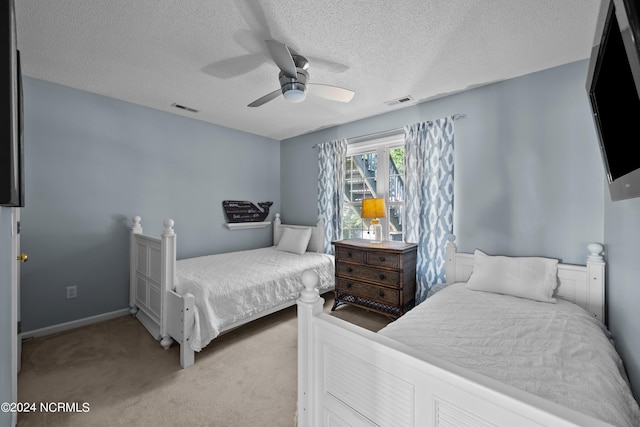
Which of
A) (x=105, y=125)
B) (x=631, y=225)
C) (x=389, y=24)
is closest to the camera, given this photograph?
(x=631, y=225)

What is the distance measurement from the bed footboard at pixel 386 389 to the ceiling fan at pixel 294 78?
138 cm

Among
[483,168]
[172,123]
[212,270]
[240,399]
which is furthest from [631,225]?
[172,123]

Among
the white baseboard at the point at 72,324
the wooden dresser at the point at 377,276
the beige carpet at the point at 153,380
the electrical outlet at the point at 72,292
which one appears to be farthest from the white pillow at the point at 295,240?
the electrical outlet at the point at 72,292

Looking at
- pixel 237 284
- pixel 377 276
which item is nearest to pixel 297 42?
pixel 237 284

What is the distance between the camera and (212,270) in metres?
2.67

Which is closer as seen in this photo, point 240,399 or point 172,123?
point 240,399

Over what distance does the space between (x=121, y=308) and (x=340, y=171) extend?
10.2 feet

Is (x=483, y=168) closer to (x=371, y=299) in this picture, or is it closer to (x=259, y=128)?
(x=371, y=299)

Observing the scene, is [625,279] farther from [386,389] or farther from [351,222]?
[351,222]

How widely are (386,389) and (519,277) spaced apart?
1.78 metres

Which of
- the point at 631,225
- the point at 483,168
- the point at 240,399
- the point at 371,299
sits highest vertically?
the point at 483,168

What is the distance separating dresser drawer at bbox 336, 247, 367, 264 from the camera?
2.92 metres

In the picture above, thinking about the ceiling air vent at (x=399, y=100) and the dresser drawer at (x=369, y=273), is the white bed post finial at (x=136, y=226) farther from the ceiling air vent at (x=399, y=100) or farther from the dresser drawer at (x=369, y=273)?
the ceiling air vent at (x=399, y=100)

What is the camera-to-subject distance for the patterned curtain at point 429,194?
273 centimetres
